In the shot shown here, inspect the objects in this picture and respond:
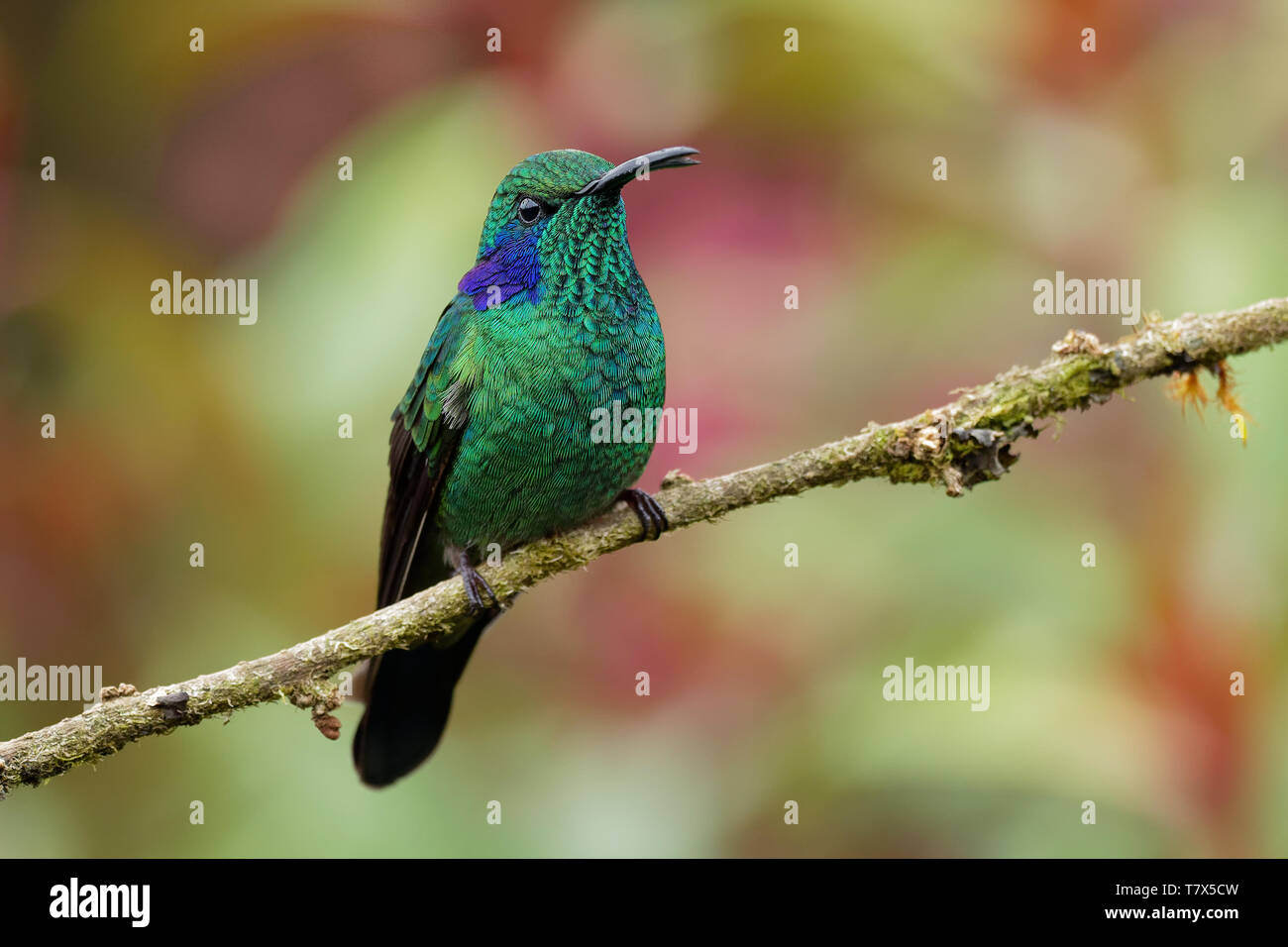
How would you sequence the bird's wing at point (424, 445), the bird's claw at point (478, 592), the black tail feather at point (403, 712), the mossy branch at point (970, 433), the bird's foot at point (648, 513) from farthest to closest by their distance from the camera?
1. the black tail feather at point (403, 712)
2. the bird's wing at point (424, 445)
3. the bird's foot at point (648, 513)
4. the bird's claw at point (478, 592)
5. the mossy branch at point (970, 433)

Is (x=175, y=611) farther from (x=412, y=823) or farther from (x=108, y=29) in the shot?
(x=108, y=29)

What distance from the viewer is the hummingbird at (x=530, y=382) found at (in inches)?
142

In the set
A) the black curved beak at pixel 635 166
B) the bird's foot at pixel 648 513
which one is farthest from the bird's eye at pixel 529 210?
the bird's foot at pixel 648 513

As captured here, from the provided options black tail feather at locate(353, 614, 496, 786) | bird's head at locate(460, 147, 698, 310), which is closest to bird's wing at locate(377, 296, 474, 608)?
bird's head at locate(460, 147, 698, 310)

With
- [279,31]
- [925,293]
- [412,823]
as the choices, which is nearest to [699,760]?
[412,823]

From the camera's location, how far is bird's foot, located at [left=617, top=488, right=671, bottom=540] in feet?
11.3

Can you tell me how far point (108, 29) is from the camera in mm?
4578

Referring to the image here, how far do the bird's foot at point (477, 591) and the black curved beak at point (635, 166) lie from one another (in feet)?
3.70

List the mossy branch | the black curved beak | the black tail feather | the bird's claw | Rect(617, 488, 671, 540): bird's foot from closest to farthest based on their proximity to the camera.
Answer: the mossy branch, the bird's claw, Rect(617, 488, 671, 540): bird's foot, the black curved beak, the black tail feather

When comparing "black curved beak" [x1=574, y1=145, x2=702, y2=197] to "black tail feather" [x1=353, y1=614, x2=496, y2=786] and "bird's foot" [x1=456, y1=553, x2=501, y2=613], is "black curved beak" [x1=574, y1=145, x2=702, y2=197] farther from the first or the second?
"black tail feather" [x1=353, y1=614, x2=496, y2=786]

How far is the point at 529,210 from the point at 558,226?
0.14 meters

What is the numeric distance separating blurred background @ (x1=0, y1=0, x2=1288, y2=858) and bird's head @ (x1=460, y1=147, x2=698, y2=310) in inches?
15.1

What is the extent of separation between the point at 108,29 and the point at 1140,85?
11.9 feet

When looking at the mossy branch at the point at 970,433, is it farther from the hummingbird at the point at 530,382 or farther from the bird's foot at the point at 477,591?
the hummingbird at the point at 530,382
